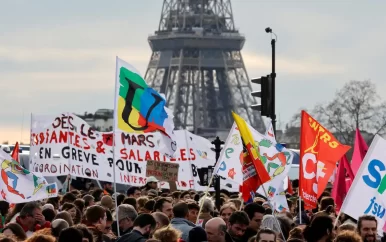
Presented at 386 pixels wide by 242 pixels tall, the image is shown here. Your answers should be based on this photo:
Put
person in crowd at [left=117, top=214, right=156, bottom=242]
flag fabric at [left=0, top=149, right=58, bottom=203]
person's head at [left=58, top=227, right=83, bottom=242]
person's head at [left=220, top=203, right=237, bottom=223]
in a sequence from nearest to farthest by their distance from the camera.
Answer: person's head at [left=58, top=227, right=83, bottom=242] → person in crowd at [left=117, top=214, right=156, bottom=242] → person's head at [left=220, top=203, right=237, bottom=223] → flag fabric at [left=0, top=149, right=58, bottom=203]

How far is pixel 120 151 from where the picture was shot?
24.8 metres

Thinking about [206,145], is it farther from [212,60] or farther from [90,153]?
[212,60]

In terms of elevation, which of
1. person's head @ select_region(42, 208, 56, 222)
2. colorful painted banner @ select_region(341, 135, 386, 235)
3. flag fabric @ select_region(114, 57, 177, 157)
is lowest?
person's head @ select_region(42, 208, 56, 222)

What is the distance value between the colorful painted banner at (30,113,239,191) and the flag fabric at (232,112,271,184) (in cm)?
568

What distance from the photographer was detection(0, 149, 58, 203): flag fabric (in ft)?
59.5

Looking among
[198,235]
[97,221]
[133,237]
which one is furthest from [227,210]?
[198,235]

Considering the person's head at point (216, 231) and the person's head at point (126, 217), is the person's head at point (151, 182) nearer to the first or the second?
the person's head at point (126, 217)

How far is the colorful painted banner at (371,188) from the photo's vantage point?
47.2 ft

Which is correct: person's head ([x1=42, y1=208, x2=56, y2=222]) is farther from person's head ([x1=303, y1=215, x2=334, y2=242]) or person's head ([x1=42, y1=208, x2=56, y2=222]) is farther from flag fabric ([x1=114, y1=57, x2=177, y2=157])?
person's head ([x1=303, y1=215, x2=334, y2=242])

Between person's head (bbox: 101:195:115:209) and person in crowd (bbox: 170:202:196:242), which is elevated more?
person in crowd (bbox: 170:202:196:242)

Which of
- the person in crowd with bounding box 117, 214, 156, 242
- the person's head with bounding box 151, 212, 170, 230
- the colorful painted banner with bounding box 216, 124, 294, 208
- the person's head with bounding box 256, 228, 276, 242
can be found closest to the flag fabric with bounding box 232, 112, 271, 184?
the colorful painted banner with bounding box 216, 124, 294, 208

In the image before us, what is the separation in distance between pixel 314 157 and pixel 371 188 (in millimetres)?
4099

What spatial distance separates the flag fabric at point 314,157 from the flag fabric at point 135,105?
1.95 meters

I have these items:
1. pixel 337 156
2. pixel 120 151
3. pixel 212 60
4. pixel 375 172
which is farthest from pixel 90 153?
pixel 212 60
